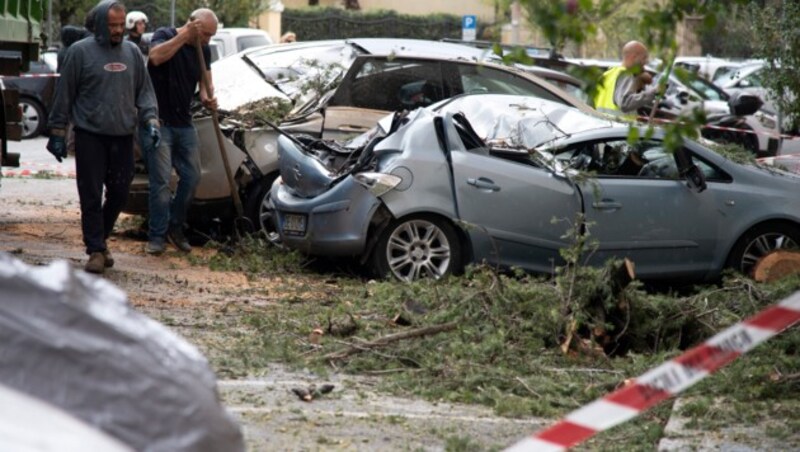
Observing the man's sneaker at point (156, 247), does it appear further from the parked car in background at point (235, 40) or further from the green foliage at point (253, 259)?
the parked car in background at point (235, 40)

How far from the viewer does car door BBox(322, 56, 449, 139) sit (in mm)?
12789

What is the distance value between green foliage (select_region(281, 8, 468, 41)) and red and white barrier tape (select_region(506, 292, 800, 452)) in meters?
41.6

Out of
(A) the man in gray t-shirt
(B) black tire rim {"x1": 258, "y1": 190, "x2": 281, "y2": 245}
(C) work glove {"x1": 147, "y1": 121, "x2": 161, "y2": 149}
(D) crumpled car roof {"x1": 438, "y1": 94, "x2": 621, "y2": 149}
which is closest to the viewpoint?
(A) the man in gray t-shirt

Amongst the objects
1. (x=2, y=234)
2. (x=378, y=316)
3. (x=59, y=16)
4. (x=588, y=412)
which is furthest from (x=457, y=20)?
(x=588, y=412)

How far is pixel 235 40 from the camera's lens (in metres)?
25.8

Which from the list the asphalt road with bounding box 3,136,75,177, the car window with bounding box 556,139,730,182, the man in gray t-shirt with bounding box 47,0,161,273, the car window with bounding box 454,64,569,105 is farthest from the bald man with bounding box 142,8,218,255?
the asphalt road with bounding box 3,136,75,177

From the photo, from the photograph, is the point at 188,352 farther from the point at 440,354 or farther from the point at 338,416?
the point at 440,354

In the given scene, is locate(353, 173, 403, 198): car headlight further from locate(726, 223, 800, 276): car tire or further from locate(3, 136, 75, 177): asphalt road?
locate(3, 136, 75, 177): asphalt road

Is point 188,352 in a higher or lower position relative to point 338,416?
higher

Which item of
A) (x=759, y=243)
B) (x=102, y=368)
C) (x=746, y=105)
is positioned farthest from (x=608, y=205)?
(x=102, y=368)

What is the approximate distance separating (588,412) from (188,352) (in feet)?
4.32

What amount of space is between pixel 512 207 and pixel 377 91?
8.99 feet

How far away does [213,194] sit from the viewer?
12406 mm

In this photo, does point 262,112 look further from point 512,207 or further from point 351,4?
point 351,4
